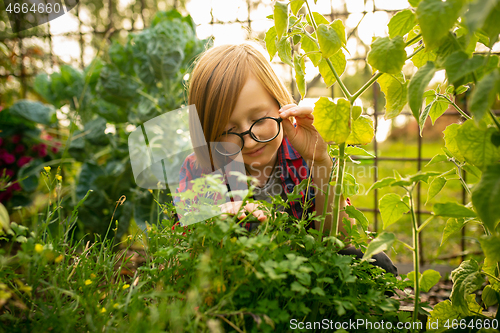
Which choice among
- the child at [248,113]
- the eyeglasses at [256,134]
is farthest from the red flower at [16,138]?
the eyeglasses at [256,134]

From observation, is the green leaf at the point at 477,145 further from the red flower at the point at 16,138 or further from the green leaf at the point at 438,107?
the red flower at the point at 16,138

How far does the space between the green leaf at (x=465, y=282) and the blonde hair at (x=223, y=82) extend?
767mm

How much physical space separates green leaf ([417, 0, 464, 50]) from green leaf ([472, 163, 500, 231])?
0.20 meters

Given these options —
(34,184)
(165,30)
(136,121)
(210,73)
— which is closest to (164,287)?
(210,73)

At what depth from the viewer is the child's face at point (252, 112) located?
108cm

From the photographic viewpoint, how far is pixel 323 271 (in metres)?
0.55

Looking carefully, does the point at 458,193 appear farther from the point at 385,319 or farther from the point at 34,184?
the point at 34,184

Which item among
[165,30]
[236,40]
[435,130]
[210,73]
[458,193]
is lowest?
[458,193]

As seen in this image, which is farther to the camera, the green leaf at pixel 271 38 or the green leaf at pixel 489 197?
the green leaf at pixel 271 38

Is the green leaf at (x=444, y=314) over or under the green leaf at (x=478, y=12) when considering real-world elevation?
under

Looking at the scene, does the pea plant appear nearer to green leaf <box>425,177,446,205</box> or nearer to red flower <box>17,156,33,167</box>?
green leaf <box>425,177,446,205</box>

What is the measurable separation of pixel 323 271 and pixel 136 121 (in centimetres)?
146

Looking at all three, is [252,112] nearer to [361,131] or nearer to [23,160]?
[361,131]

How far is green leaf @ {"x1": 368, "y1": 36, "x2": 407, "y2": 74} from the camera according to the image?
19.3 inches
